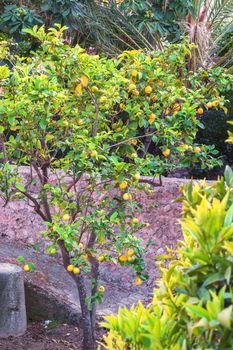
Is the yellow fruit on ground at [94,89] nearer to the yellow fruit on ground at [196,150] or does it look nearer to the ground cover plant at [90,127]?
the ground cover plant at [90,127]

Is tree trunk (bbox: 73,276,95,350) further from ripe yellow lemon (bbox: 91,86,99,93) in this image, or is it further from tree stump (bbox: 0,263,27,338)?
ripe yellow lemon (bbox: 91,86,99,93)

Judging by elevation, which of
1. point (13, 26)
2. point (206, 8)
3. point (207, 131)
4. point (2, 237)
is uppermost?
point (206, 8)

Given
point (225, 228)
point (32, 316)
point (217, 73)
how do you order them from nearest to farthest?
point (225, 228)
point (217, 73)
point (32, 316)

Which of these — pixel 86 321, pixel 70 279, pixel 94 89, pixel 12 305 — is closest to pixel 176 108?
pixel 94 89

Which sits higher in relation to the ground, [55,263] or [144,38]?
[144,38]

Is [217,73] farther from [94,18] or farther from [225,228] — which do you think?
[94,18]

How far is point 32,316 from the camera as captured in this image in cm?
518

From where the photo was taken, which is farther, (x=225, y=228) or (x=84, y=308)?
(x=84, y=308)

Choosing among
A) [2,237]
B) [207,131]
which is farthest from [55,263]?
[207,131]

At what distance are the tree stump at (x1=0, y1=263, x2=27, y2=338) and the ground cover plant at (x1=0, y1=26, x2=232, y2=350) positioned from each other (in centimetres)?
70

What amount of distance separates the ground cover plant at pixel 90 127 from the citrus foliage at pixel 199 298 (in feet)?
6.08

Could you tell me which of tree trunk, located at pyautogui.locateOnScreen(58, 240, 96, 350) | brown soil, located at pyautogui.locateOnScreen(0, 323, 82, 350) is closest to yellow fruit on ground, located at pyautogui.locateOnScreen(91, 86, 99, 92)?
tree trunk, located at pyautogui.locateOnScreen(58, 240, 96, 350)

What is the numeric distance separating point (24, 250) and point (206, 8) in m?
5.36

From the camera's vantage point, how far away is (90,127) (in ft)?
13.7
